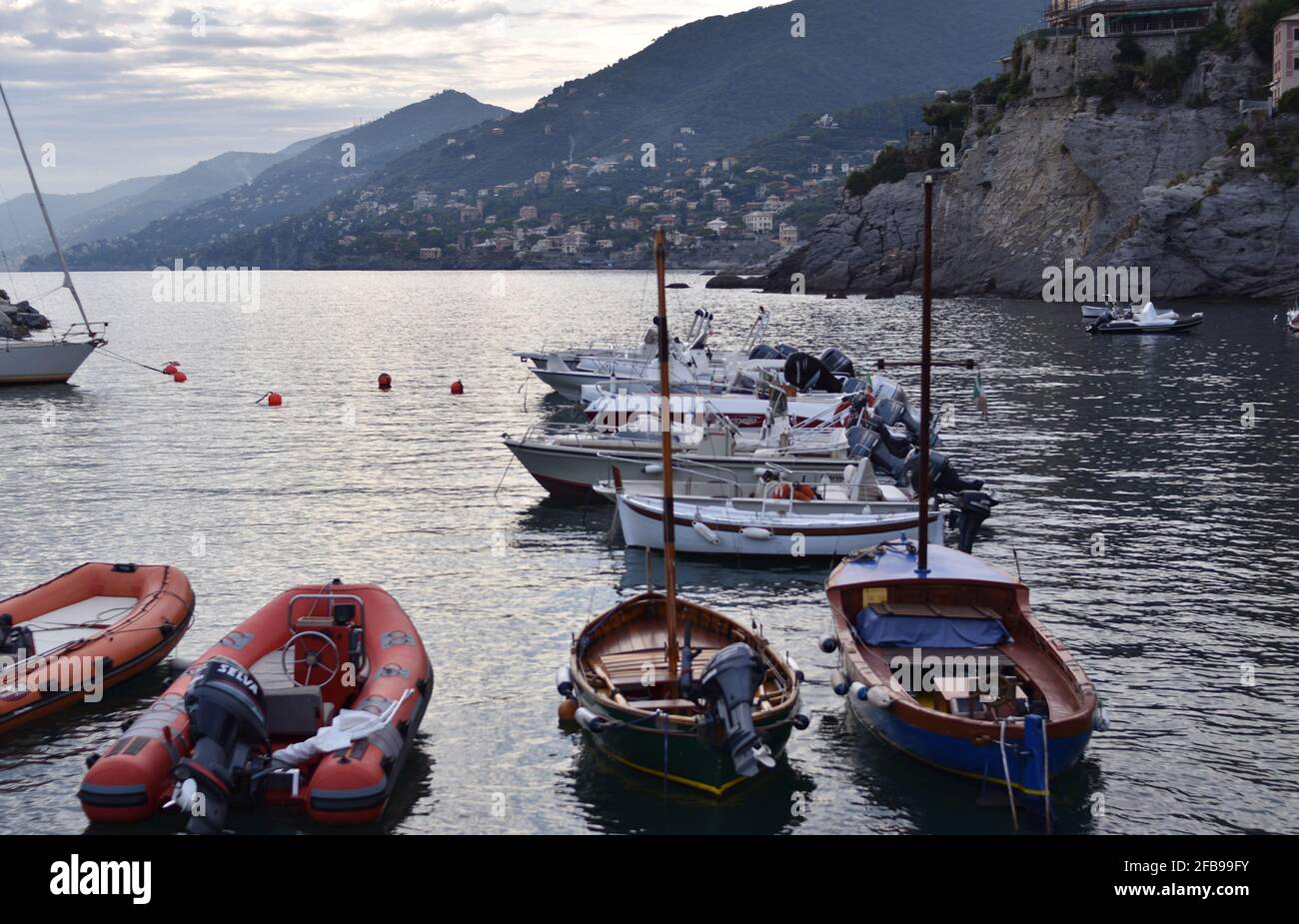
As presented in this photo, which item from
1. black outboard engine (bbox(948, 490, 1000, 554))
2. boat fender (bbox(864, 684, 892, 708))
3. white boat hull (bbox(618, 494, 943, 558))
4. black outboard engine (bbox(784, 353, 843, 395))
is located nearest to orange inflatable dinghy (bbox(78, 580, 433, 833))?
boat fender (bbox(864, 684, 892, 708))

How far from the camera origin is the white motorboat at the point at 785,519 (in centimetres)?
2502

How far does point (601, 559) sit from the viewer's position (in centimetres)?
2612

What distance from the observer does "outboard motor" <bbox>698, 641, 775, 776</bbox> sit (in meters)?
14.0

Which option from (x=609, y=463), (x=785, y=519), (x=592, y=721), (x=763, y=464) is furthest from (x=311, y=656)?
(x=763, y=464)

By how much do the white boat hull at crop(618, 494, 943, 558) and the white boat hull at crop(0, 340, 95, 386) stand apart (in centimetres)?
4311

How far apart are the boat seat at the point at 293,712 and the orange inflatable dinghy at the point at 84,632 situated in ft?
13.6

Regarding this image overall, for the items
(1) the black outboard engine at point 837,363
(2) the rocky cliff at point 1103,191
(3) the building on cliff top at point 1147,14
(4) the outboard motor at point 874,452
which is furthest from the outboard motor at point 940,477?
(3) the building on cliff top at point 1147,14

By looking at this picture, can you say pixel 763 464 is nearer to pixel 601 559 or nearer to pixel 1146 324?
pixel 601 559

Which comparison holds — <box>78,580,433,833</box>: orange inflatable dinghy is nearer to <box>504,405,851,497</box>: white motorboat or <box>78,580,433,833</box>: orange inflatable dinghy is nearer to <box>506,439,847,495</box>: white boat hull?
<box>506,439,847,495</box>: white boat hull

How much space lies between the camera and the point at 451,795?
1506 cm

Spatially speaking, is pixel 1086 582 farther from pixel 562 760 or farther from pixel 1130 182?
pixel 1130 182

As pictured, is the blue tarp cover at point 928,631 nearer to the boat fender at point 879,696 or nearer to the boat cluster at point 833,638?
the boat cluster at point 833,638

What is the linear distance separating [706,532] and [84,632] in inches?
468
